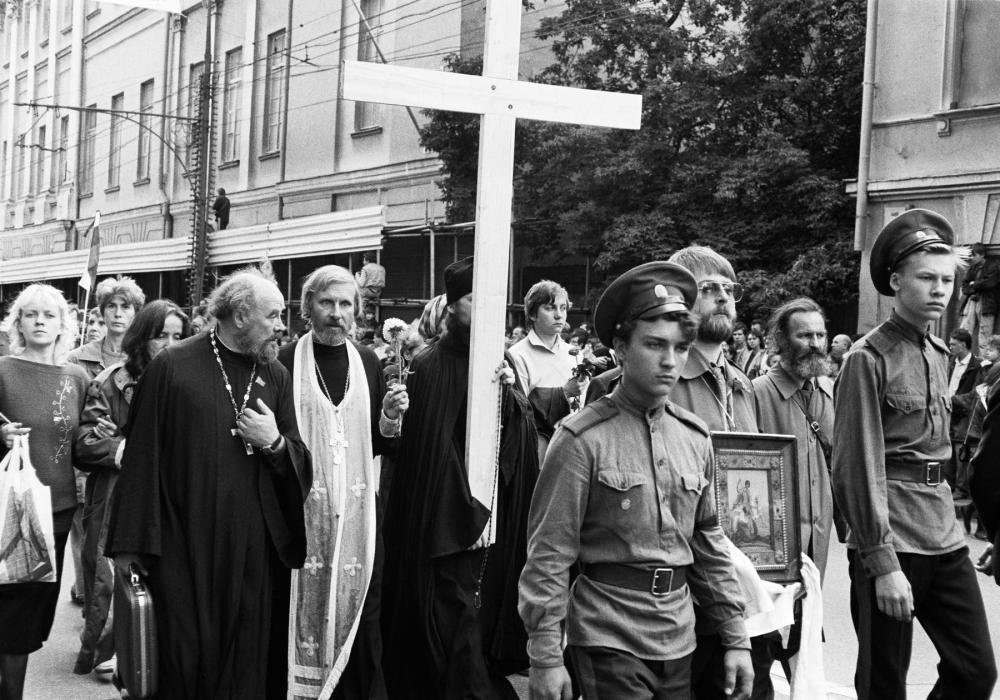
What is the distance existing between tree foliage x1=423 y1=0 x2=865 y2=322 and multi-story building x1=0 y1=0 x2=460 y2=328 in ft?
10.7

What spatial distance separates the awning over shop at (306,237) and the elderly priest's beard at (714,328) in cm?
1670

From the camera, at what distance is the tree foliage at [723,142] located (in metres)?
18.6

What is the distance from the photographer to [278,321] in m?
4.84

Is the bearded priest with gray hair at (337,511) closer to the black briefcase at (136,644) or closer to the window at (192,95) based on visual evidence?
the black briefcase at (136,644)

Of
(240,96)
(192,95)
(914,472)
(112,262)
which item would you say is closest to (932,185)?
(914,472)

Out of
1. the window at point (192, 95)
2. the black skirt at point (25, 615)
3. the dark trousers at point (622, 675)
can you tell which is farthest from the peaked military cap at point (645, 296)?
the window at point (192, 95)

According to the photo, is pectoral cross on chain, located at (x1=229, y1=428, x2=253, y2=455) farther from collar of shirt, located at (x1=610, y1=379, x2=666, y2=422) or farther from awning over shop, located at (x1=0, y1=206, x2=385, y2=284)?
awning over shop, located at (x1=0, y1=206, x2=385, y2=284)

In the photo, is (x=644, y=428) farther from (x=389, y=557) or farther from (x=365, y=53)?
(x=365, y=53)

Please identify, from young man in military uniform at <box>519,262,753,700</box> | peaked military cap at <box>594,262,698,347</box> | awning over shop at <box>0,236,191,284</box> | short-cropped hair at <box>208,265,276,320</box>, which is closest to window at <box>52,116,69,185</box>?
awning over shop at <box>0,236,191,284</box>

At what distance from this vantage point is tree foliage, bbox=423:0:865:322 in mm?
18594

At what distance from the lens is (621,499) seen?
11.2ft

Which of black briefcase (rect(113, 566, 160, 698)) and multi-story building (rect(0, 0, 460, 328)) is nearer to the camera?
black briefcase (rect(113, 566, 160, 698))

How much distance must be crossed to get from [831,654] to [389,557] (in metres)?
2.70

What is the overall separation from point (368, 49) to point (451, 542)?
23047mm
